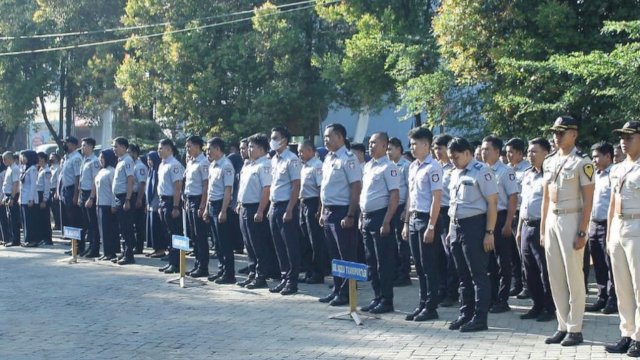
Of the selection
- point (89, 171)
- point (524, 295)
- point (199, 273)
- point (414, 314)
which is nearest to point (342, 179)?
point (414, 314)

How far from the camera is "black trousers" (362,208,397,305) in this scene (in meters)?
9.61

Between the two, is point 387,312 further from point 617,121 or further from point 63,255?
point 63,255

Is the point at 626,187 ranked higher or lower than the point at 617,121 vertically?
lower

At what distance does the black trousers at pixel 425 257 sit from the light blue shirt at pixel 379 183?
46cm

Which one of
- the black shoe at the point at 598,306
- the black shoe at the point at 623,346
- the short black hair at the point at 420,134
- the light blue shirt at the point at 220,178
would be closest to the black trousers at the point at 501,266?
the black shoe at the point at 598,306

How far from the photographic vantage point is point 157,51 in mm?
23203

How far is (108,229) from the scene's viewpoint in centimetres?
1459

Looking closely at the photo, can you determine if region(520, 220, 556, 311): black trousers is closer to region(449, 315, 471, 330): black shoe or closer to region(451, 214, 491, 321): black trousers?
region(451, 214, 491, 321): black trousers

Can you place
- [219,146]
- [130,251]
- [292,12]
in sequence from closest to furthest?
[219,146] < [130,251] < [292,12]

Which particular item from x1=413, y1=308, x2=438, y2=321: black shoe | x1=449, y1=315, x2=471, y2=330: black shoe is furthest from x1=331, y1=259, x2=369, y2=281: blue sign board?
x1=449, y1=315, x2=471, y2=330: black shoe

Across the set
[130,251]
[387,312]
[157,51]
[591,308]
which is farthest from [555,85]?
[157,51]

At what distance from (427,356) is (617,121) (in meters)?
5.36

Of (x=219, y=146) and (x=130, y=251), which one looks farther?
(x=130, y=251)

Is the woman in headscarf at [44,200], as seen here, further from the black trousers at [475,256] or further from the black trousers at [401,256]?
the black trousers at [475,256]
